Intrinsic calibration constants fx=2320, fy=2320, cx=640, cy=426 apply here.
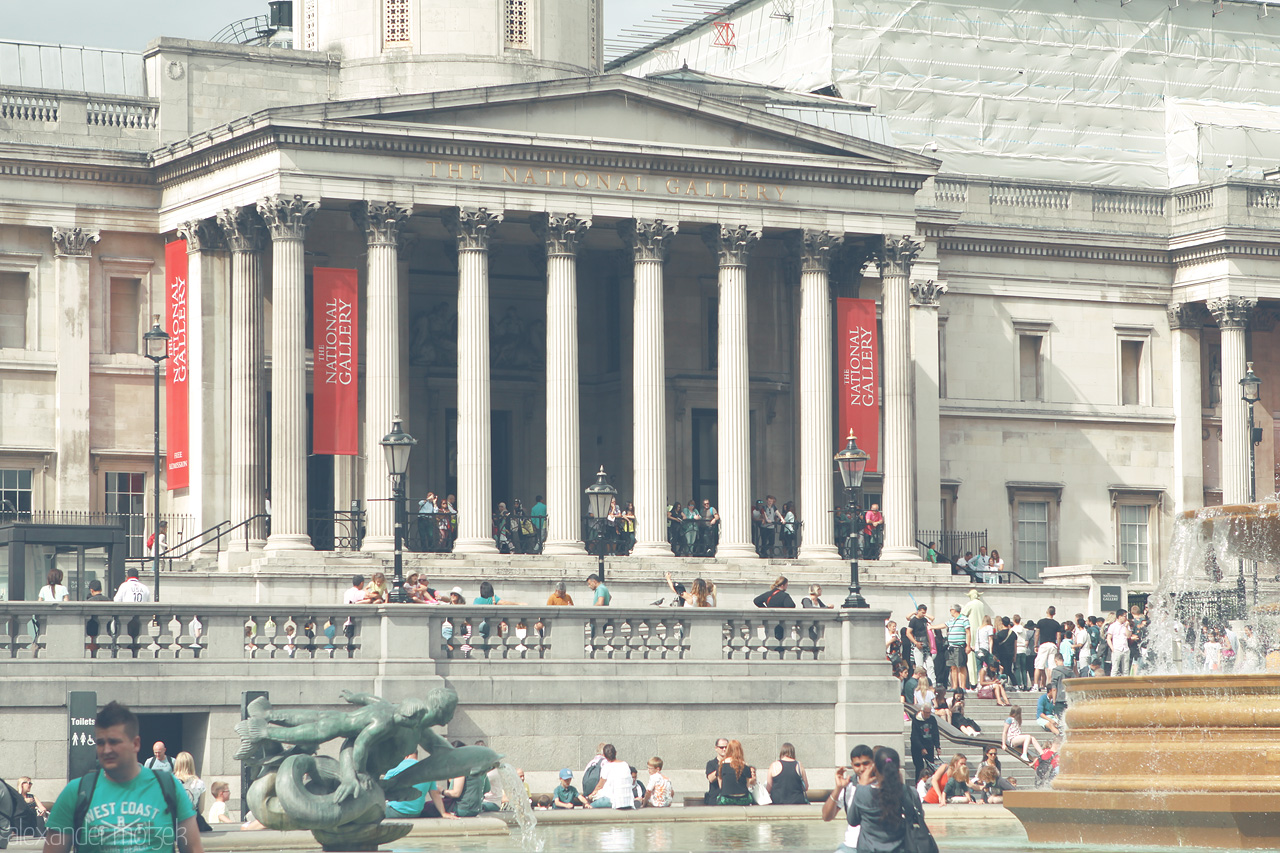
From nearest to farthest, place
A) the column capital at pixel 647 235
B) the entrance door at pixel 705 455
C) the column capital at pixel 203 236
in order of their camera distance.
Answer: the column capital at pixel 203 236
the column capital at pixel 647 235
the entrance door at pixel 705 455

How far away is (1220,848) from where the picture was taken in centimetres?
2083

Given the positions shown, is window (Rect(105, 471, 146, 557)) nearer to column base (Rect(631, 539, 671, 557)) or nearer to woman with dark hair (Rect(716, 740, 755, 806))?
column base (Rect(631, 539, 671, 557))

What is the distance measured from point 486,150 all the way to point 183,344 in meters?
7.44

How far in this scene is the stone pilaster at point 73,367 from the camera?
48.4m

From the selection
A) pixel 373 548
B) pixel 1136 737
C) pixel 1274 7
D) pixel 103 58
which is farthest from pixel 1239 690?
pixel 1274 7

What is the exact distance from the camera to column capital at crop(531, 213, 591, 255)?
4734cm

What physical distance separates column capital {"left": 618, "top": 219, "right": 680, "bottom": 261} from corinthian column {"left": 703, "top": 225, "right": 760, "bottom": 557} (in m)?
1.17

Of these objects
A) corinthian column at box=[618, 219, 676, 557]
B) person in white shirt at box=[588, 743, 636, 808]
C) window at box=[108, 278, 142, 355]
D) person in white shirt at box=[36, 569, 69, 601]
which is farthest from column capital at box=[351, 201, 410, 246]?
person in white shirt at box=[588, 743, 636, 808]

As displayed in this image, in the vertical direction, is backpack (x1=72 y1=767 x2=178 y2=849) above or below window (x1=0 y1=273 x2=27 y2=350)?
below

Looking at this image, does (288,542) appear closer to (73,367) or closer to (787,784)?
(73,367)

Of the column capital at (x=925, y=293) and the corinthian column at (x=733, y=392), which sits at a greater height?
the column capital at (x=925, y=293)

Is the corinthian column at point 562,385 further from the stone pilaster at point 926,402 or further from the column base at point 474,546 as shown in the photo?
the stone pilaster at point 926,402

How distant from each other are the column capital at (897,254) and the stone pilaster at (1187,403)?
1277cm

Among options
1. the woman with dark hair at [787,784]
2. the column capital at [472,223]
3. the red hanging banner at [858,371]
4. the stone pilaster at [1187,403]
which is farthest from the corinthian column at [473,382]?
the stone pilaster at [1187,403]
